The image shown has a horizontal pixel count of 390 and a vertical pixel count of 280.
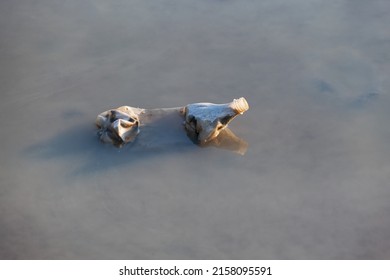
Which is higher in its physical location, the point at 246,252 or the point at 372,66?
the point at 372,66

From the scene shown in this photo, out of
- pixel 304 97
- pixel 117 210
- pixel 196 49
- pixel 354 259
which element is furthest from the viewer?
pixel 196 49

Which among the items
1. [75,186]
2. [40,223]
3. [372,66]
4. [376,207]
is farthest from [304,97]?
[40,223]

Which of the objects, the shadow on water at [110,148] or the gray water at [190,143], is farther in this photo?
the shadow on water at [110,148]

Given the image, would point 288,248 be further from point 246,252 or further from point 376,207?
point 376,207

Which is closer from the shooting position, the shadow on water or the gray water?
the gray water
